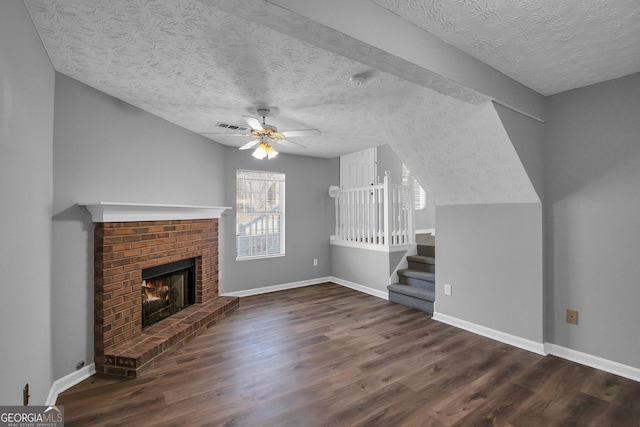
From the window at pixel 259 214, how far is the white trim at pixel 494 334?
281 centimetres

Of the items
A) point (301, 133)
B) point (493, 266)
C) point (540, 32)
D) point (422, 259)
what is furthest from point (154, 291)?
point (540, 32)

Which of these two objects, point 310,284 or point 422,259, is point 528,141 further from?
point 310,284

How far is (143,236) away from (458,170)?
10.6 feet

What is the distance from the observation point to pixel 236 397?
2.17 m

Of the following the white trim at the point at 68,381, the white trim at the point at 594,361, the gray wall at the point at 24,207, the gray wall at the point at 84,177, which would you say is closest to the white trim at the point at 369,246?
the white trim at the point at 594,361

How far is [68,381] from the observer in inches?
91.1

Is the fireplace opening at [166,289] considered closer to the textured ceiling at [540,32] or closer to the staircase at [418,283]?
the staircase at [418,283]

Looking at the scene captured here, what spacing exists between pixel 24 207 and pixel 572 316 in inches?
165

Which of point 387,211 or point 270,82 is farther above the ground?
point 270,82

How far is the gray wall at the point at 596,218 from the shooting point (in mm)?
2426

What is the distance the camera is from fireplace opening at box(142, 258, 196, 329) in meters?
3.17

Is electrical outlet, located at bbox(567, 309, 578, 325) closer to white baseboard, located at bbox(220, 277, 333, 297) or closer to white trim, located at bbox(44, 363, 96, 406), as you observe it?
white baseboard, located at bbox(220, 277, 333, 297)

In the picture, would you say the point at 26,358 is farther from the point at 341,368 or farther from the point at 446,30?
the point at 446,30

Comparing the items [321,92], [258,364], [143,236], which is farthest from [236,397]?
[321,92]
